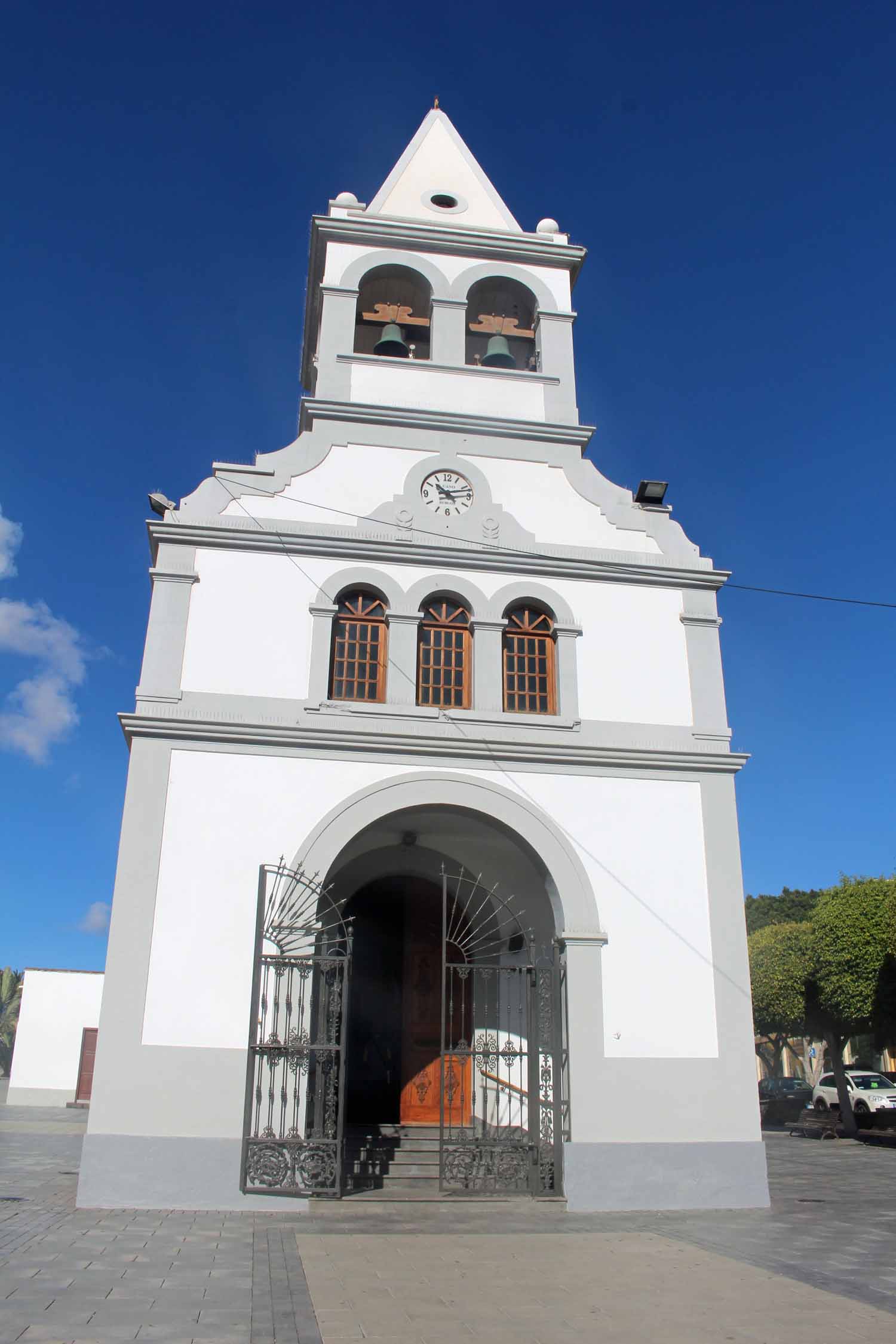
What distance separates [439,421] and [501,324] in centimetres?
260

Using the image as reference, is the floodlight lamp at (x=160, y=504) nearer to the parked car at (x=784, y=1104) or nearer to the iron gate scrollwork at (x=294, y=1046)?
the iron gate scrollwork at (x=294, y=1046)

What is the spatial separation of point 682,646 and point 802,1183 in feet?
25.1

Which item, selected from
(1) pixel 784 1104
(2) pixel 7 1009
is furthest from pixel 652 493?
(2) pixel 7 1009

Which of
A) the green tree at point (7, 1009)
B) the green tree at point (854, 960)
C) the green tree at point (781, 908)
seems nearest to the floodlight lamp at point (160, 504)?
the green tree at point (854, 960)

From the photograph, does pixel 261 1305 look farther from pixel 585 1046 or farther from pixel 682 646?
pixel 682 646

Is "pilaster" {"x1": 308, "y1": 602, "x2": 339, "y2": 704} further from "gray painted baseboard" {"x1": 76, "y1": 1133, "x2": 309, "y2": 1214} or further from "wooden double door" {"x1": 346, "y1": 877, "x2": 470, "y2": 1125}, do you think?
"gray painted baseboard" {"x1": 76, "y1": 1133, "x2": 309, "y2": 1214}

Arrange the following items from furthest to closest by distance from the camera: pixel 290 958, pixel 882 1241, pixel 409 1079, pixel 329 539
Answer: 1. pixel 409 1079
2. pixel 329 539
3. pixel 290 958
4. pixel 882 1241

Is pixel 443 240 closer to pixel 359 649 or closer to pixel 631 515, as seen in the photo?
pixel 631 515

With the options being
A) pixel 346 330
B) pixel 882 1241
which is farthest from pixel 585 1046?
pixel 346 330

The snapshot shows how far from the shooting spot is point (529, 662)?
43.1 ft

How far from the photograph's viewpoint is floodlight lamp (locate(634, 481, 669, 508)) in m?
14.2

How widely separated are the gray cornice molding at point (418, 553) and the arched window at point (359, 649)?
57 cm

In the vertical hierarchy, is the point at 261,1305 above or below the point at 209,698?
below

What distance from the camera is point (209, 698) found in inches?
472
